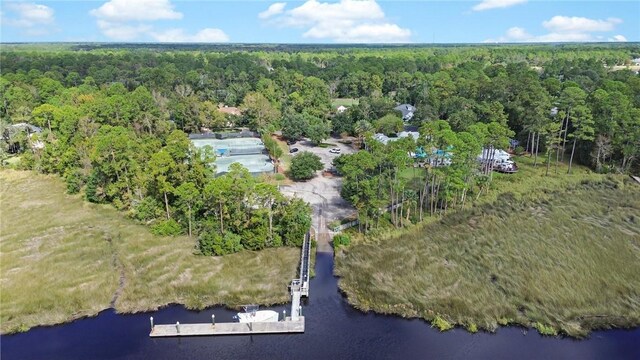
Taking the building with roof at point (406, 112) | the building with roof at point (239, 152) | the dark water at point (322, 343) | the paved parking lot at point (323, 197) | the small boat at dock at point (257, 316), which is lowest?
the dark water at point (322, 343)

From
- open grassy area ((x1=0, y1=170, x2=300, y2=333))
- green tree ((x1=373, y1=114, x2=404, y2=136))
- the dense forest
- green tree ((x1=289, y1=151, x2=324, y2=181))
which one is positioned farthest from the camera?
green tree ((x1=373, y1=114, x2=404, y2=136))

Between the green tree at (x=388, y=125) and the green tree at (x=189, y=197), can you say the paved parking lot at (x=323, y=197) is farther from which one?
the green tree at (x=388, y=125)

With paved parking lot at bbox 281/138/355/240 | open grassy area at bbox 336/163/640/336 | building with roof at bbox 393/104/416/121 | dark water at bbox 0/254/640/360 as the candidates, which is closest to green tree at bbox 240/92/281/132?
paved parking lot at bbox 281/138/355/240

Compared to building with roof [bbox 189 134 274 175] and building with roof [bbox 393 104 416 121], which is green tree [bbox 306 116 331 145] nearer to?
building with roof [bbox 189 134 274 175]

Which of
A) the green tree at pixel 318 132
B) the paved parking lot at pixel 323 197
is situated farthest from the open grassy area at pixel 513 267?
the green tree at pixel 318 132

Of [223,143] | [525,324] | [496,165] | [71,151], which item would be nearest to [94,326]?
[525,324]

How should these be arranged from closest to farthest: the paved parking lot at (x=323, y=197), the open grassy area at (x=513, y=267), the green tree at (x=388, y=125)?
the open grassy area at (x=513, y=267)
the paved parking lot at (x=323, y=197)
the green tree at (x=388, y=125)

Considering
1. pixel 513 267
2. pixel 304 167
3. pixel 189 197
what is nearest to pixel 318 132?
pixel 304 167
